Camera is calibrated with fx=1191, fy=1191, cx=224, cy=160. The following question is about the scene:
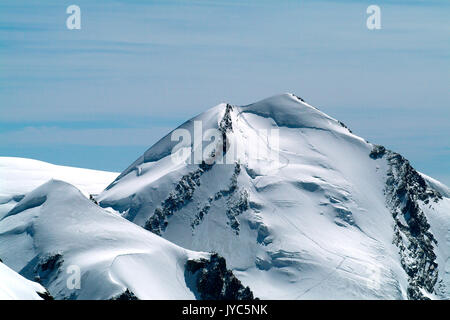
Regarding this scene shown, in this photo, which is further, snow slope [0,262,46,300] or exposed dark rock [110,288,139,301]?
exposed dark rock [110,288,139,301]

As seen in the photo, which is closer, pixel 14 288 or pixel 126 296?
pixel 14 288

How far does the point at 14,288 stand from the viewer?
131125 mm

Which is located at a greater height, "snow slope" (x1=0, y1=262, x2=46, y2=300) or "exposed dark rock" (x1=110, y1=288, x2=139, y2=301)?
"snow slope" (x1=0, y1=262, x2=46, y2=300)

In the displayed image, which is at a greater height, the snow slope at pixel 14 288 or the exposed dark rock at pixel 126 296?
the snow slope at pixel 14 288

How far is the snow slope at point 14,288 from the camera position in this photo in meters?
124

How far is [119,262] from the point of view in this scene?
19650cm

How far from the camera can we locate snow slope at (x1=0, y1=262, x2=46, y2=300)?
124 meters

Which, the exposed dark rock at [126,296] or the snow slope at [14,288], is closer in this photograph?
the snow slope at [14,288]

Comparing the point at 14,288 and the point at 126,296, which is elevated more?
the point at 14,288
